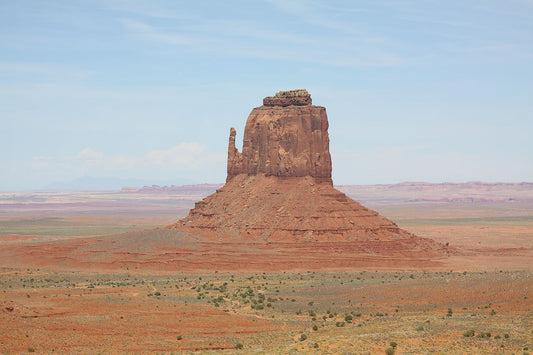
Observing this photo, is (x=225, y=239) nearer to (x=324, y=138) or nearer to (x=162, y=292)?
(x=324, y=138)

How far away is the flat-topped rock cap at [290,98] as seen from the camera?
8519 centimetres

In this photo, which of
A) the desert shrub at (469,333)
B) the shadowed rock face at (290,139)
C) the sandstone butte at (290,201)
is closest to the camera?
the desert shrub at (469,333)

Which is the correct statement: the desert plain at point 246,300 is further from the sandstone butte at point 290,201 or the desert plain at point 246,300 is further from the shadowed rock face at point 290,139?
the shadowed rock face at point 290,139

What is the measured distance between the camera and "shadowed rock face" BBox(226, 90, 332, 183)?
8312cm

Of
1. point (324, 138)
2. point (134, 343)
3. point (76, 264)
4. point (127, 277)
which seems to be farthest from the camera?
point (324, 138)

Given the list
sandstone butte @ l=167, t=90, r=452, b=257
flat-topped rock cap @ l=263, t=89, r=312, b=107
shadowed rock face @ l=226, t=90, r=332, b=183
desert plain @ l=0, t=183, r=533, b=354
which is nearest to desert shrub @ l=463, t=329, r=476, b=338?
desert plain @ l=0, t=183, r=533, b=354

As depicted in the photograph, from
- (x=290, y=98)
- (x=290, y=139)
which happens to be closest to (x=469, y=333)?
(x=290, y=139)

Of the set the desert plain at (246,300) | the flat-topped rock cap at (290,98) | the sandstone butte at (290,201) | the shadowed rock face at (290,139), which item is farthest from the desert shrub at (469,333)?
the flat-topped rock cap at (290,98)

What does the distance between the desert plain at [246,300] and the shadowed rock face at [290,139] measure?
38.2ft

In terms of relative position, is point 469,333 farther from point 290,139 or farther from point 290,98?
point 290,98

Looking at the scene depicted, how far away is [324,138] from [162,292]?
34.5 meters

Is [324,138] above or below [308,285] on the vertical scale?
above

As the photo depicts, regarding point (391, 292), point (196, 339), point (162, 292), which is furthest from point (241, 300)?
point (196, 339)

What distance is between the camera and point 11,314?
38.6 m
